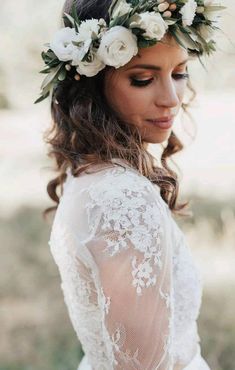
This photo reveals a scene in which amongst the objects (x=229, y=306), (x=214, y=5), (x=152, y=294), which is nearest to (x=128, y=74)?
(x=214, y=5)

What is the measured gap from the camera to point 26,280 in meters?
4.65

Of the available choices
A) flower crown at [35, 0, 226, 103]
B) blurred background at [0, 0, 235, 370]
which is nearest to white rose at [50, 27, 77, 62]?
flower crown at [35, 0, 226, 103]

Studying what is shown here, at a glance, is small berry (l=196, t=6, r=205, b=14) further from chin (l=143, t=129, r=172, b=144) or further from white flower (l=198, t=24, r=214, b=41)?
chin (l=143, t=129, r=172, b=144)

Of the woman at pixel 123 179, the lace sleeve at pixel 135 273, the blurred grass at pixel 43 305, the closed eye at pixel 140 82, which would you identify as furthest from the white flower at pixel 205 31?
the blurred grass at pixel 43 305

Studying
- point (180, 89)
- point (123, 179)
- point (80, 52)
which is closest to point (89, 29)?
point (80, 52)

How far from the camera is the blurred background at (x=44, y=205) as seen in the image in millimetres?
4215

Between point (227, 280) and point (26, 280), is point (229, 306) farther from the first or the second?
point (26, 280)

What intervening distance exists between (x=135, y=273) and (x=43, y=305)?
318cm

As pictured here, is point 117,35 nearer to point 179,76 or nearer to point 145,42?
point 145,42

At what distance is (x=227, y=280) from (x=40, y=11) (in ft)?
7.06

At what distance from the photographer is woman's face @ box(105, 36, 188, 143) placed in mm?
1642

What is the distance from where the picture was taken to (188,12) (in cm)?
170

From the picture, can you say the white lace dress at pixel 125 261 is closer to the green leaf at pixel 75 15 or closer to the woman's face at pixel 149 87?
the woman's face at pixel 149 87

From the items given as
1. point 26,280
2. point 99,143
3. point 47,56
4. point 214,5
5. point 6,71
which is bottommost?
point 26,280
